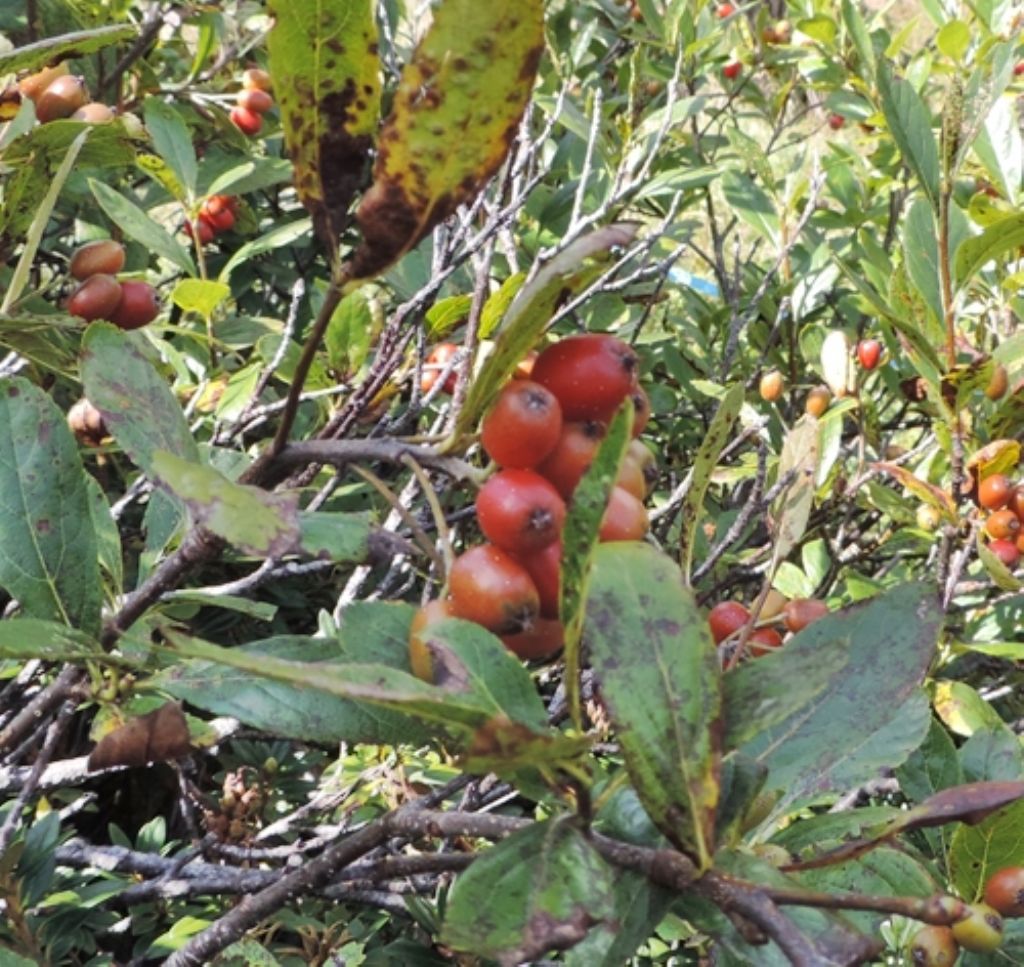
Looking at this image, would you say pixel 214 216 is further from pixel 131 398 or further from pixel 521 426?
pixel 521 426

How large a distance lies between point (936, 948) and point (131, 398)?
0.83 metres

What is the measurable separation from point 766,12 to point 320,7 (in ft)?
9.34

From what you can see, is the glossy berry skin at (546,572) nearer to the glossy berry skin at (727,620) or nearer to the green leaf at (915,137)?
the glossy berry skin at (727,620)

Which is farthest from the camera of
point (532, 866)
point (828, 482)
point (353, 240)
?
point (353, 240)

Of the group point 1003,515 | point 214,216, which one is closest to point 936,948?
point 1003,515

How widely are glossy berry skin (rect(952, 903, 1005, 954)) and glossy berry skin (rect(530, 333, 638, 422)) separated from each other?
485 millimetres

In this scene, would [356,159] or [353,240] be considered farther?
[353,240]

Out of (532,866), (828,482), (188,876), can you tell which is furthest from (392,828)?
(828,482)

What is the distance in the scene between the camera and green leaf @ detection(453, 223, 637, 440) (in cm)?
67

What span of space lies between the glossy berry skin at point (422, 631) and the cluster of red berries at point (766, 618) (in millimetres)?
338

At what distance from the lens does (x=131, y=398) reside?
866 millimetres

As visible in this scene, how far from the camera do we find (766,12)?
3225mm

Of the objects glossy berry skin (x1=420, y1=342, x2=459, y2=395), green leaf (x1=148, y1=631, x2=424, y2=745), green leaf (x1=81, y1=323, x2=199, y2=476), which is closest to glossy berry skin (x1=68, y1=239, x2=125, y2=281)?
glossy berry skin (x1=420, y1=342, x2=459, y2=395)

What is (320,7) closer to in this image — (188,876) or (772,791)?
(772,791)
